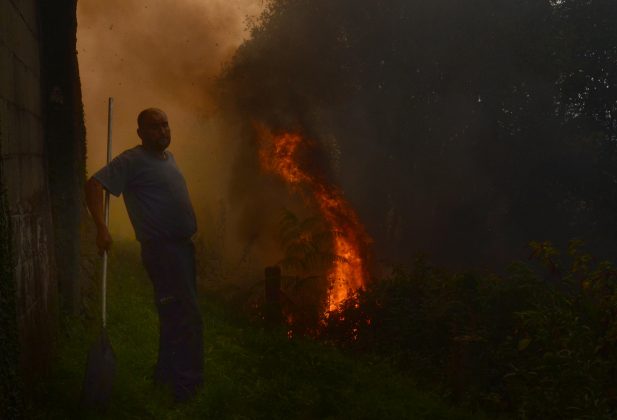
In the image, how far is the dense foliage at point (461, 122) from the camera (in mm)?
22984

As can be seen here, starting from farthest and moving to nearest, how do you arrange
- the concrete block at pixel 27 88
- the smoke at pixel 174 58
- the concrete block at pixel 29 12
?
the smoke at pixel 174 58 → the concrete block at pixel 29 12 → the concrete block at pixel 27 88

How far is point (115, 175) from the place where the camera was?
5727mm

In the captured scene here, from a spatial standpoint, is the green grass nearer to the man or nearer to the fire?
the man

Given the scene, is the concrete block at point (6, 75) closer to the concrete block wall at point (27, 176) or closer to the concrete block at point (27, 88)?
the concrete block wall at point (27, 176)

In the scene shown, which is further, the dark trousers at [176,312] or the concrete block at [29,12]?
the dark trousers at [176,312]

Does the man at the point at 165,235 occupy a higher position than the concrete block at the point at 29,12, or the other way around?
the concrete block at the point at 29,12

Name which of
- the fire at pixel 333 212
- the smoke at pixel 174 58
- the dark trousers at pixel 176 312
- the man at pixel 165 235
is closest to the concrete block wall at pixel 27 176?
the man at pixel 165 235

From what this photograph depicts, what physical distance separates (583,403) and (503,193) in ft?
59.3

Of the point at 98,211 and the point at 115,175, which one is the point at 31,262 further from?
the point at 115,175

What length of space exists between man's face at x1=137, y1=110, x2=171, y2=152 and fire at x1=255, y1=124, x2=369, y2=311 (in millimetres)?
5324

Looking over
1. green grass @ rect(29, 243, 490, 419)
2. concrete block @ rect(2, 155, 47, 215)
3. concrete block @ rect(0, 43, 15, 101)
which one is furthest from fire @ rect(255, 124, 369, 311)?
concrete block @ rect(0, 43, 15, 101)

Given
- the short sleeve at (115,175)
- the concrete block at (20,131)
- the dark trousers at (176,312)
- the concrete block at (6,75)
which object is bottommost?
the dark trousers at (176,312)

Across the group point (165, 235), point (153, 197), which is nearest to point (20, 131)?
point (153, 197)

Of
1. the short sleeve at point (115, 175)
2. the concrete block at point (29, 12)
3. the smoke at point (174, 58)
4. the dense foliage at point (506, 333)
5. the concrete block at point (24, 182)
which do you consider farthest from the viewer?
the smoke at point (174, 58)
